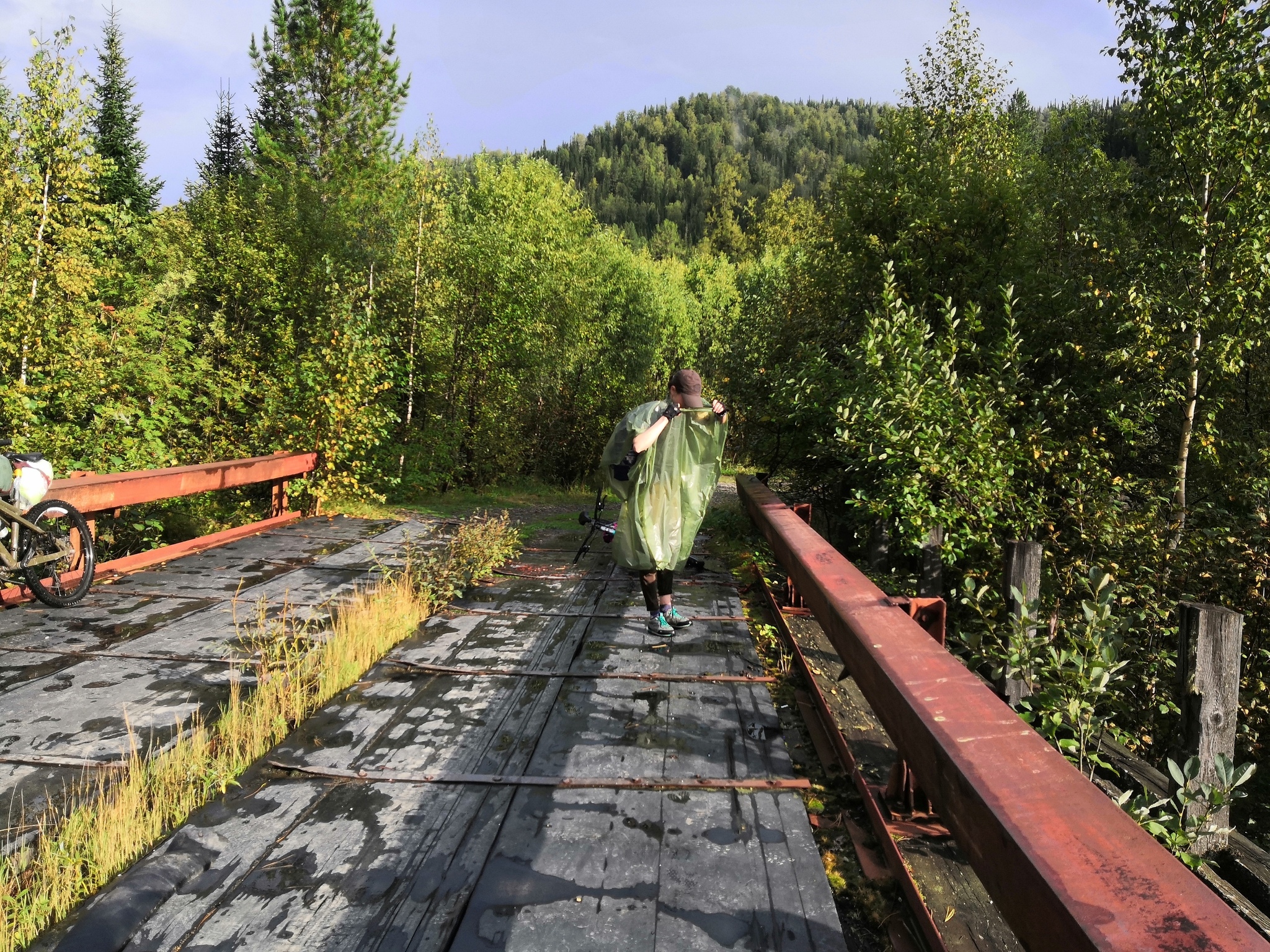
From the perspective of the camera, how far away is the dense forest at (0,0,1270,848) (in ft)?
21.5

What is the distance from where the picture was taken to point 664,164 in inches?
5335

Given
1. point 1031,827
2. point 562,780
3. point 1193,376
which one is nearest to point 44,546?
point 562,780

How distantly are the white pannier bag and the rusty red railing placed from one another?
262 mm

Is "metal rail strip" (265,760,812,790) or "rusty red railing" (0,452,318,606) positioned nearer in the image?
"metal rail strip" (265,760,812,790)

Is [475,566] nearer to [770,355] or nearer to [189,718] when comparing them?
[189,718]

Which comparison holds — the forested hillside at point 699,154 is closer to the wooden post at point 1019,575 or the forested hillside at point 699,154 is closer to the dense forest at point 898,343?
the dense forest at point 898,343

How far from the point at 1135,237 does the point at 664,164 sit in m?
137

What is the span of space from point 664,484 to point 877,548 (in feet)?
14.8

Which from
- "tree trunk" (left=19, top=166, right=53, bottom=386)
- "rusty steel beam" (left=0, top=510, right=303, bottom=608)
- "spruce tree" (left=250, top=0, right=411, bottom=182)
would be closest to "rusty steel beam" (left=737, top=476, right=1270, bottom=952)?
"rusty steel beam" (left=0, top=510, right=303, bottom=608)

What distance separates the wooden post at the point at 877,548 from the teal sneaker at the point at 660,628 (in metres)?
4.08

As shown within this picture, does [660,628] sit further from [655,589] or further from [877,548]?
[877,548]

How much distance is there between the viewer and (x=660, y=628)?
17.2 ft

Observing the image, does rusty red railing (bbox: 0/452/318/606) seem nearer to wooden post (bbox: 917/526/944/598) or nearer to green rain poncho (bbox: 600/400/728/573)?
green rain poncho (bbox: 600/400/728/573)

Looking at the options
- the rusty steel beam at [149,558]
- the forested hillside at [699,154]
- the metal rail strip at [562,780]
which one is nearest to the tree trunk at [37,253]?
the rusty steel beam at [149,558]
